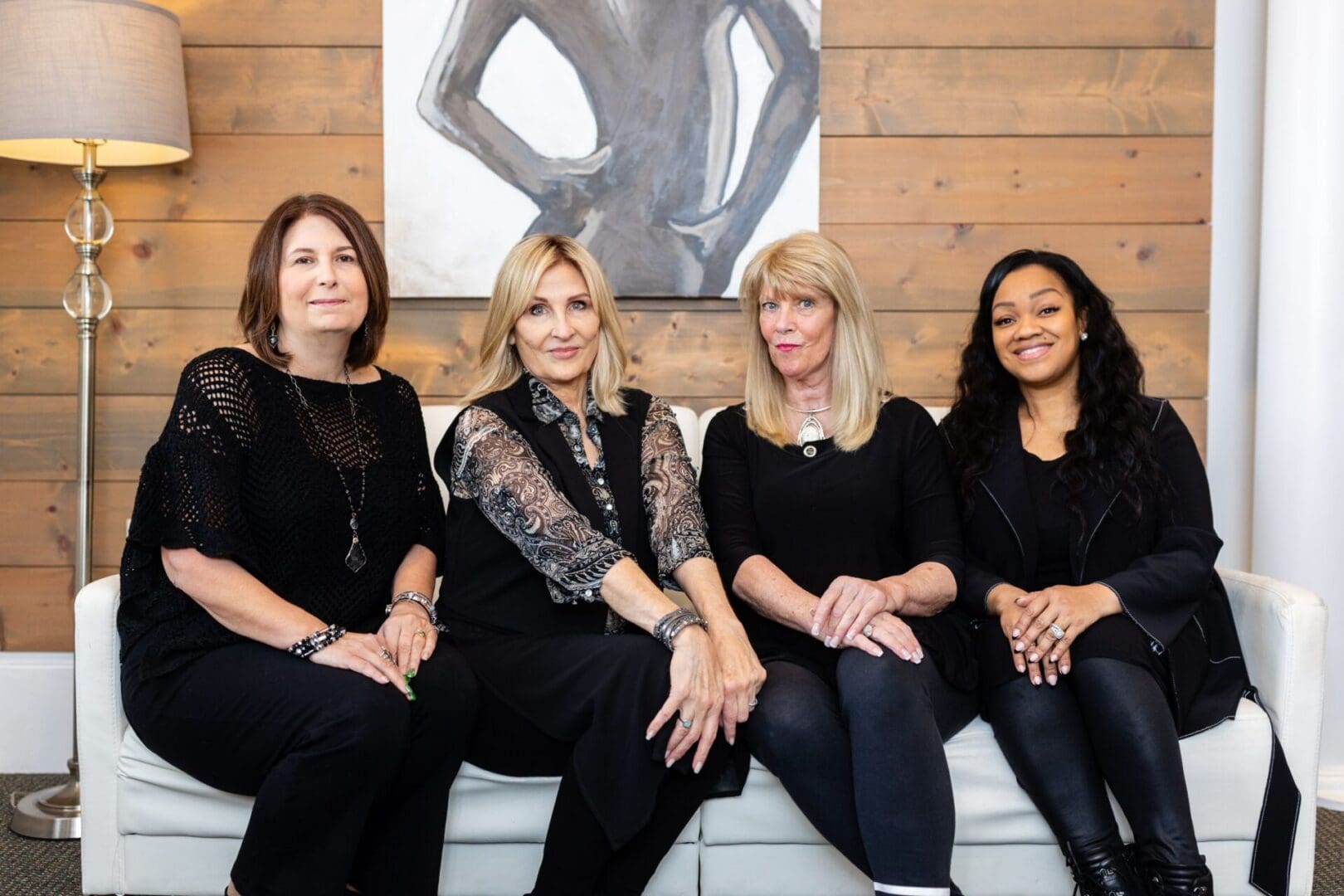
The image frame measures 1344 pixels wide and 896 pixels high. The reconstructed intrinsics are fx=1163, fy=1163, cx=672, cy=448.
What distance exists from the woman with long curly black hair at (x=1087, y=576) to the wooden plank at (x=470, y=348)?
50cm

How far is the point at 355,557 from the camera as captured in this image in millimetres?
1892

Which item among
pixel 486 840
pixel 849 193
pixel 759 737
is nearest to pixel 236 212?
pixel 849 193

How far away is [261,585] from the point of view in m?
1.75

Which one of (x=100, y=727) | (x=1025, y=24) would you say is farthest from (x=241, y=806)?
(x=1025, y=24)

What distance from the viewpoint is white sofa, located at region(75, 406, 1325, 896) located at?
72.2 inches

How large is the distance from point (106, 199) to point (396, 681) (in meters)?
1.65

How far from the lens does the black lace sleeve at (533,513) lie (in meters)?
→ 1.82

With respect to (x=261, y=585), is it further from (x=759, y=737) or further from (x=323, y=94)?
(x=323, y=94)

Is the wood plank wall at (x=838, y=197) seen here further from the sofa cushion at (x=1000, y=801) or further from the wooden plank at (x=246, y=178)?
the sofa cushion at (x=1000, y=801)

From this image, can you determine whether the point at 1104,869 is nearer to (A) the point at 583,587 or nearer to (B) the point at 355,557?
(A) the point at 583,587

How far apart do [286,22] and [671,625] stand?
1.80m

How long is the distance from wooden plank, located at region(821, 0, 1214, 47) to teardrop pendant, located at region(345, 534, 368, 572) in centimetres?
159

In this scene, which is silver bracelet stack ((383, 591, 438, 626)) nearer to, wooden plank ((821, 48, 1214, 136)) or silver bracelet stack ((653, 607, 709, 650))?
silver bracelet stack ((653, 607, 709, 650))

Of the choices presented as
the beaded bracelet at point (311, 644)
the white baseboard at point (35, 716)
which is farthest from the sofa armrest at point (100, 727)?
the white baseboard at point (35, 716)
